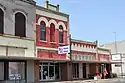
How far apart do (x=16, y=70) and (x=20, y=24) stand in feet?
16.9

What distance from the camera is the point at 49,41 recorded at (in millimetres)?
33531

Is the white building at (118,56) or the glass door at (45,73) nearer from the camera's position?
the glass door at (45,73)

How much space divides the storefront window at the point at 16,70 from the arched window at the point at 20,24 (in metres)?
3.28

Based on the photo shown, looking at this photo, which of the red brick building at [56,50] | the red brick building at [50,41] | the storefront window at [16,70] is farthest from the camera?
the red brick building at [56,50]

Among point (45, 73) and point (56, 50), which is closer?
point (45, 73)

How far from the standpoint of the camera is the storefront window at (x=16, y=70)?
28750 millimetres

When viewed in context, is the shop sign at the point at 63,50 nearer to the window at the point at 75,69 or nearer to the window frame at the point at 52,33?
the window frame at the point at 52,33

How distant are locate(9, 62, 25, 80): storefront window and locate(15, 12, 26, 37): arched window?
3.28 metres

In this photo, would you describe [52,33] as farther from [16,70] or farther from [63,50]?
[16,70]

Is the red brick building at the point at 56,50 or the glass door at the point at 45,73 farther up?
the red brick building at the point at 56,50

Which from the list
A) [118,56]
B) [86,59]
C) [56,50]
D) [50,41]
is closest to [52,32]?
[50,41]

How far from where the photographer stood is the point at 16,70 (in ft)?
96.7

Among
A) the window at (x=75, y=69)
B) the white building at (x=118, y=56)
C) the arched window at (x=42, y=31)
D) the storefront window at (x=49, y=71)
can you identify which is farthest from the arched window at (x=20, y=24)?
the white building at (x=118, y=56)

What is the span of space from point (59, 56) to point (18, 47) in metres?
7.41
